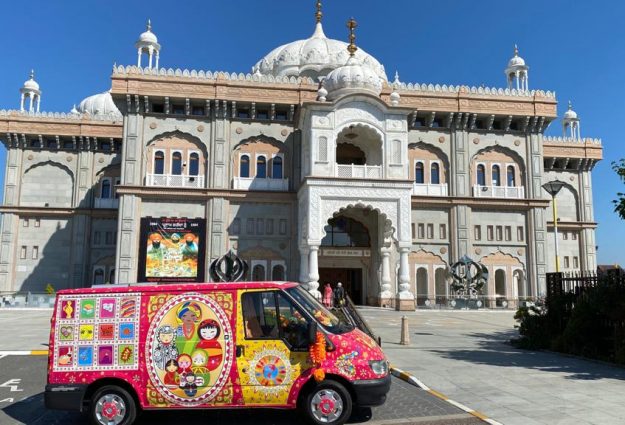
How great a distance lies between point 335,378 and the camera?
22.9 feet

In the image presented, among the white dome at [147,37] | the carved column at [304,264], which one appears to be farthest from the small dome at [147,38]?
the carved column at [304,264]

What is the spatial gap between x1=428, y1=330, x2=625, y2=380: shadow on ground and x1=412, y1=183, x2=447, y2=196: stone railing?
2118 centimetres

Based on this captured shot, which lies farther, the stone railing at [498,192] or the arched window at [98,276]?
the arched window at [98,276]

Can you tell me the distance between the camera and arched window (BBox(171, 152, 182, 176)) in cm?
3478

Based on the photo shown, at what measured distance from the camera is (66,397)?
22.6 feet

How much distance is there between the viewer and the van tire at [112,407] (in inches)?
272

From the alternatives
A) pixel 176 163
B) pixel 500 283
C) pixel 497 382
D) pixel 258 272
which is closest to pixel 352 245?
pixel 258 272

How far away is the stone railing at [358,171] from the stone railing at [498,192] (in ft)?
31.7

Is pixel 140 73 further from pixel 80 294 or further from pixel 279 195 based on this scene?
pixel 80 294

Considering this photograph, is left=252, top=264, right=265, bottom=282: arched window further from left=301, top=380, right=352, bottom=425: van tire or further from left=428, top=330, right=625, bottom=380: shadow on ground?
left=301, top=380, right=352, bottom=425: van tire

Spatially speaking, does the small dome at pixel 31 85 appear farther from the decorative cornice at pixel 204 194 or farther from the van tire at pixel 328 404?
the van tire at pixel 328 404

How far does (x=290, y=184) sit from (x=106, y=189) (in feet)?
53.1

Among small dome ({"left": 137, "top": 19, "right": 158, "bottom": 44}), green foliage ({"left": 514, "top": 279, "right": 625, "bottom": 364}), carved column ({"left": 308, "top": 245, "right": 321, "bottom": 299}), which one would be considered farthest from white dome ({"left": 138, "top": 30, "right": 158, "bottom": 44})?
green foliage ({"left": 514, "top": 279, "right": 625, "bottom": 364})

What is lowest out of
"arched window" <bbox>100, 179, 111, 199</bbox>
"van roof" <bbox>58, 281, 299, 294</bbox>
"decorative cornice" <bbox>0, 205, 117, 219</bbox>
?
"van roof" <bbox>58, 281, 299, 294</bbox>
